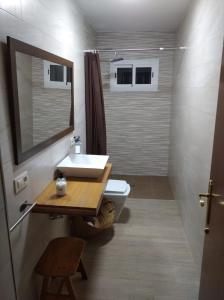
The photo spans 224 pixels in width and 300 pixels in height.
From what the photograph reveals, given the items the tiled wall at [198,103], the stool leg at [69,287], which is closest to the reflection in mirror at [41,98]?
the stool leg at [69,287]

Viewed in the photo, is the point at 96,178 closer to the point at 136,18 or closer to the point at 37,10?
the point at 37,10

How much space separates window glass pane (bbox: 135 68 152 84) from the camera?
404cm

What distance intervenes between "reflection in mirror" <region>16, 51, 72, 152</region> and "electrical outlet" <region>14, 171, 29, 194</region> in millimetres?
166

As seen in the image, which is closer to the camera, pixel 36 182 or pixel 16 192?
pixel 16 192

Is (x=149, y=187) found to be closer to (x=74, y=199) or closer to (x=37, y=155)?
(x=74, y=199)

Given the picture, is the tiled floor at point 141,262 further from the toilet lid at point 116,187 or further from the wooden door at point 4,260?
the wooden door at point 4,260

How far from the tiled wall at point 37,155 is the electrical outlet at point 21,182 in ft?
0.11

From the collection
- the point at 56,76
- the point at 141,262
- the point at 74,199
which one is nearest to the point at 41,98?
the point at 56,76

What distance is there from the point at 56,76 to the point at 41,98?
1.21ft

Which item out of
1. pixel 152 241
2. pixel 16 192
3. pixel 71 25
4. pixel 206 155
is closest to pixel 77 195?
pixel 16 192

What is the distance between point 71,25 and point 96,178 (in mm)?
1615

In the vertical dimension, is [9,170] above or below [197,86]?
below

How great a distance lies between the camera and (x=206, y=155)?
6.16 feet

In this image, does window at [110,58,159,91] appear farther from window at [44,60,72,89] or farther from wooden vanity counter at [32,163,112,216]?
wooden vanity counter at [32,163,112,216]
